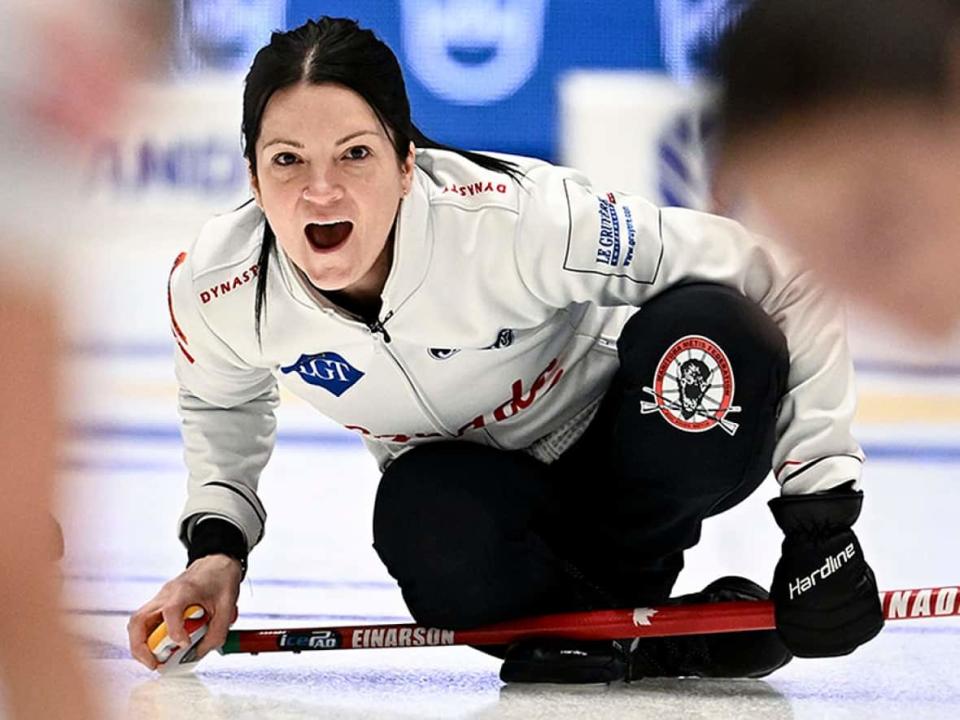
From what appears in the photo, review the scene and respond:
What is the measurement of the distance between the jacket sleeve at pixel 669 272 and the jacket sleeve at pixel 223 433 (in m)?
Answer: 0.31

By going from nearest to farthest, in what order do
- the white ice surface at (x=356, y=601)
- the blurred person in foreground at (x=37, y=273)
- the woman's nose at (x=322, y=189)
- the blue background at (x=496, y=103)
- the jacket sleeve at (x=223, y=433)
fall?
the blurred person in foreground at (x=37, y=273) < the white ice surface at (x=356, y=601) < the woman's nose at (x=322, y=189) < the jacket sleeve at (x=223, y=433) < the blue background at (x=496, y=103)

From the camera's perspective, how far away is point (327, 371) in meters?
1.33

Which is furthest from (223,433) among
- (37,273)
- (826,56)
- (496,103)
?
(496,103)

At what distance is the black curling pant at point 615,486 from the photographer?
49.5 inches

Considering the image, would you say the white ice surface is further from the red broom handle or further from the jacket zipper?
the jacket zipper

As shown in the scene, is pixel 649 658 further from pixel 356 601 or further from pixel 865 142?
pixel 865 142

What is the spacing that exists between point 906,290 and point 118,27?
0.35 m

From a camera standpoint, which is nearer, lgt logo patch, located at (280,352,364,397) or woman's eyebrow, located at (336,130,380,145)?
woman's eyebrow, located at (336,130,380,145)

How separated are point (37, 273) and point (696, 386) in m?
0.75

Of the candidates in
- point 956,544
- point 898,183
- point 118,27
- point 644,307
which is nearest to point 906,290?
point 898,183

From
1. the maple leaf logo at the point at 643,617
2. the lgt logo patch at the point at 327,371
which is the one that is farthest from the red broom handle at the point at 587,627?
the lgt logo patch at the point at 327,371

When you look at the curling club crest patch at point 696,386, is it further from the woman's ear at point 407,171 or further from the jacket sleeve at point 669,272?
the woman's ear at point 407,171

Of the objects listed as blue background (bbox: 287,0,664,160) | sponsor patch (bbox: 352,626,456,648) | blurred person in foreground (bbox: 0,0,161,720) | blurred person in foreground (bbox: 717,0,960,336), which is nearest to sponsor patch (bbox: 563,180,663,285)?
sponsor patch (bbox: 352,626,456,648)

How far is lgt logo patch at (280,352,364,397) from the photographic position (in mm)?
1316
